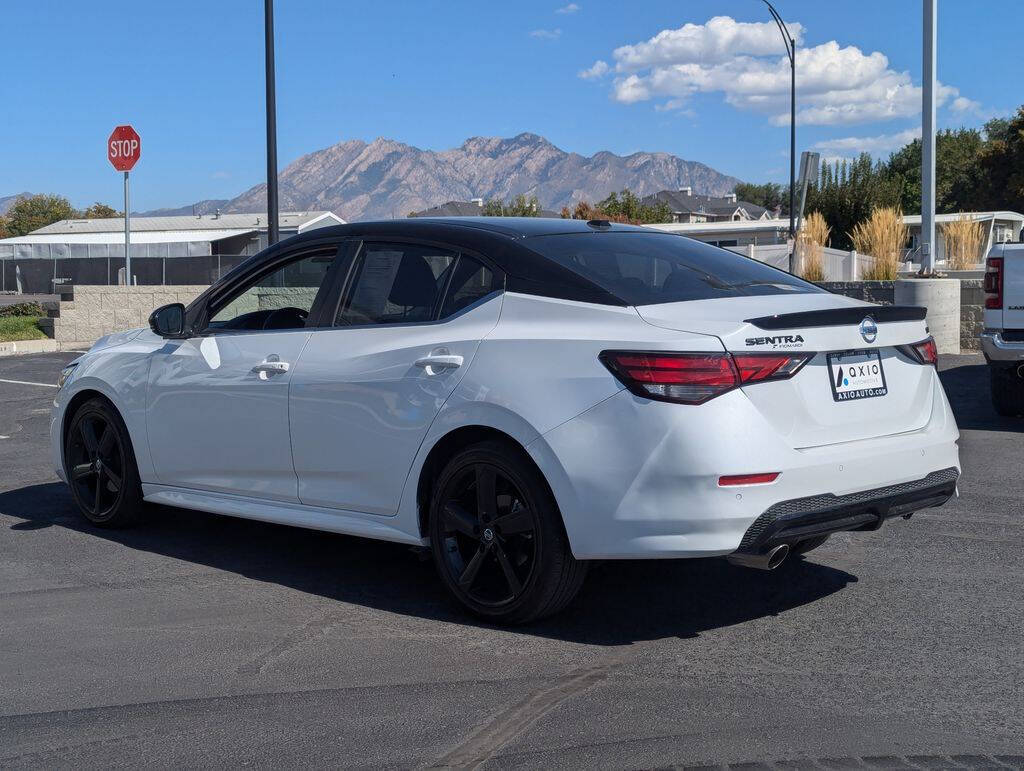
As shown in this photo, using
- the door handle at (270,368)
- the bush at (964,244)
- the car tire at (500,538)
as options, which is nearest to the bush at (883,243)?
the bush at (964,244)

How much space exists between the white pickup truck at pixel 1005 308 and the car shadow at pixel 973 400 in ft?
1.91

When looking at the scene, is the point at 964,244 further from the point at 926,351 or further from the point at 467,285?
the point at 467,285

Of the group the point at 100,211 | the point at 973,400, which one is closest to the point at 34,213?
the point at 100,211

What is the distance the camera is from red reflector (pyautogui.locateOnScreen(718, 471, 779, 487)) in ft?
14.3

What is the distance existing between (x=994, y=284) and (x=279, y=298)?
6.53 meters

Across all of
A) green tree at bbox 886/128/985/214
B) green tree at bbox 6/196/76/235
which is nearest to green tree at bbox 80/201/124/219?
green tree at bbox 6/196/76/235

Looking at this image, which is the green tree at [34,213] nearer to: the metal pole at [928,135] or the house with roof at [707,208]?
the house with roof at [707,208]

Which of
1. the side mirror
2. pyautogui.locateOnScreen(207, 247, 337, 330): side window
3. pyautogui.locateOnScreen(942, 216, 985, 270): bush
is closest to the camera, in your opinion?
pyautogui.locateOnScreen(207, 247, 337, 330): side window

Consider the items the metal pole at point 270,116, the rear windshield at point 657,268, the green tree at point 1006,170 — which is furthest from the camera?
the green tree at point 1006,170

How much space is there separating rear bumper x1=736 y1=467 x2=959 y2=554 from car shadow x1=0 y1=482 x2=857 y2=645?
0.64 meters

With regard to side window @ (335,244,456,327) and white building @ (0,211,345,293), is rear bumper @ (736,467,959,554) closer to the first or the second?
side window @ (335,244,456,327)

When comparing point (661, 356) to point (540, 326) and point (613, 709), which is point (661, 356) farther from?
point (613, 709)

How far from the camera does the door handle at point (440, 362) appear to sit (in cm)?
502

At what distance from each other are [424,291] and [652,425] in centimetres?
143
